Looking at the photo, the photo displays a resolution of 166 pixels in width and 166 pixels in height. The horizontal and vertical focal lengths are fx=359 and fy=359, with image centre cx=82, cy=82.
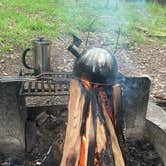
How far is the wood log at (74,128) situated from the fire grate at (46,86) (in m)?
0.38

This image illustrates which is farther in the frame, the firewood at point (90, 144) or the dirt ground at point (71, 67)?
the dirt ground at point (71, 67)

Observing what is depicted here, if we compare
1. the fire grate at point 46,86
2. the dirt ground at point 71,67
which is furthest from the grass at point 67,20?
the fire grate at point 46,86

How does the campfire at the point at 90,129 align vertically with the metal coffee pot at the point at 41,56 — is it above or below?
below

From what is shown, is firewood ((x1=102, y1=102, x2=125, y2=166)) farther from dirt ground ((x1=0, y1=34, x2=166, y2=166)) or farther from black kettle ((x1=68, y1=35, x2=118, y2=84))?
dirt ground ((x1=0, y1=34, x2=166, y2=166))

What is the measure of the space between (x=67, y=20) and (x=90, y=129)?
21.7ft

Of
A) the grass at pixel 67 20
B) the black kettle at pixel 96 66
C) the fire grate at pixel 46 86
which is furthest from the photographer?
the grass at pixel 67 20

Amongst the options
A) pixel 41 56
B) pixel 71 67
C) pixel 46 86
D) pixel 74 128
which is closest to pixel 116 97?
pixel 74 128

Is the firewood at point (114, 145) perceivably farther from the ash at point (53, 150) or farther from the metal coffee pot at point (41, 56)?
the metal coffee pot at point (41, 56)

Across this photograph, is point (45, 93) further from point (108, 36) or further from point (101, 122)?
point (108, 36)

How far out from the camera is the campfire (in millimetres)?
2764

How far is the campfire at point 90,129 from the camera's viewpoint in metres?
2.76

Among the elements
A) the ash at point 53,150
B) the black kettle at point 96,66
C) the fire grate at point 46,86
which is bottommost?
the ash at point 53,150

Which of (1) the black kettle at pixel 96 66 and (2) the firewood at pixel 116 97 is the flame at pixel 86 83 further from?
(2) the firewood at pixel 116 97

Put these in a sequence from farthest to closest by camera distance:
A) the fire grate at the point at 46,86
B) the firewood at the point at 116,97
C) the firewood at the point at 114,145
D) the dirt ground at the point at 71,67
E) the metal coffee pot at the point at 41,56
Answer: the metal coffee pot at the point at 41,56
the dirt ground at the point at 71,67
the fire grate at the point at 46,86
the firewood at the point at 116,97
the firewood at the point at 114,145
